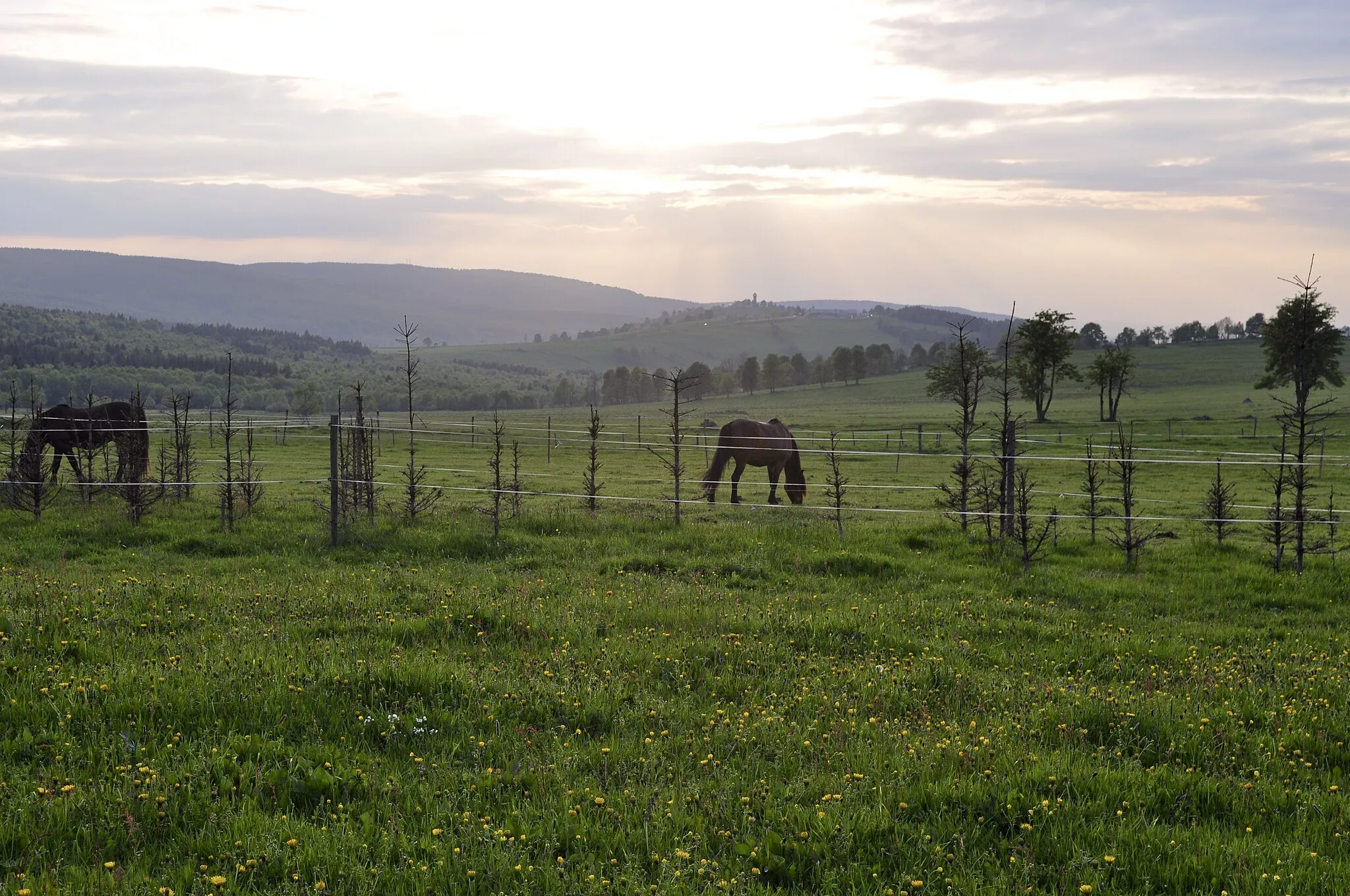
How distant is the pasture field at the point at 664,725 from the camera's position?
4.54 metres

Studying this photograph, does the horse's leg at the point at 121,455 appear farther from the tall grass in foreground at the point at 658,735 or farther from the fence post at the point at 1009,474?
the fence post at the point at 1009,474

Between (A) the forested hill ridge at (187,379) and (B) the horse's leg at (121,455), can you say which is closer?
(B) the horse's leg at (121,455)

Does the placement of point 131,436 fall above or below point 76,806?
above

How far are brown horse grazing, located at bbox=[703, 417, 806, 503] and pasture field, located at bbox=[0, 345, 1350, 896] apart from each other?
10.9m

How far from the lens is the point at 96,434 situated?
Answer: 2172cm

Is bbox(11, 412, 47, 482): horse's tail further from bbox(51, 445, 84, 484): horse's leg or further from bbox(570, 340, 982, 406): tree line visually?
bbox(570, 340, 982, 406): tree line

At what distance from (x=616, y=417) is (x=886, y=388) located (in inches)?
1492

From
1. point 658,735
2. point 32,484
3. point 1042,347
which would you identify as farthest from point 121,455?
point 1042,347

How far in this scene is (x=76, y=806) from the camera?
486cm

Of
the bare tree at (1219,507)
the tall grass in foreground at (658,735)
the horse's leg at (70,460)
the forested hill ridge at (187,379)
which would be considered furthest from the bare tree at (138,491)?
the forested hill ridge at (187,379)

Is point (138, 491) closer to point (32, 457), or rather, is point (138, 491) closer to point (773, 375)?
point (32, 457)

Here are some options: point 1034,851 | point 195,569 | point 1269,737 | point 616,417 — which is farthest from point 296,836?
point 616,417

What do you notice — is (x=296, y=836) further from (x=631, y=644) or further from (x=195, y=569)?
(x=195, y=569)

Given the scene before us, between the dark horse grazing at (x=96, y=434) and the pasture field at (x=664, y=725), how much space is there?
25.1 feet
